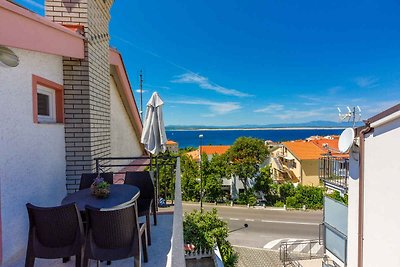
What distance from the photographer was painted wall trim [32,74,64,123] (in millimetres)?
3482

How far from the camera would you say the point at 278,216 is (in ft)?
64.4

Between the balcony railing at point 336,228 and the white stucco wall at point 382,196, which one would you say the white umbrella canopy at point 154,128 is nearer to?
the white stucco wall at point 382,196

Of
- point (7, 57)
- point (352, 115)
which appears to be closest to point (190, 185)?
point (352, 115)

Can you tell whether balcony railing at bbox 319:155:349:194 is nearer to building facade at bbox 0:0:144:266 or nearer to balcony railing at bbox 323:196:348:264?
balcony railing at bbox 323:196:348:264

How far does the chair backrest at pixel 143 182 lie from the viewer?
13.1 ft

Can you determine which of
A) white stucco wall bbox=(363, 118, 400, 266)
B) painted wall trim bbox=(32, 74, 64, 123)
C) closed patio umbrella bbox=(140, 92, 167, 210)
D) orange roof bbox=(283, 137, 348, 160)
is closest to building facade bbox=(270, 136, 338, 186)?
orange roof bbox=(283, 137, 348, 160)

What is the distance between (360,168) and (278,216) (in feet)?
51.0

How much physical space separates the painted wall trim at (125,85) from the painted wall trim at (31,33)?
2.61 m

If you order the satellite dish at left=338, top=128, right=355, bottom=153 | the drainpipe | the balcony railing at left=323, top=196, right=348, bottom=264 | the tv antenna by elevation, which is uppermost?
the tv antenna

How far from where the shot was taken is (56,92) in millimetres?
4363

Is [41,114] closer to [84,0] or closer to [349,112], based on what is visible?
[84,0]

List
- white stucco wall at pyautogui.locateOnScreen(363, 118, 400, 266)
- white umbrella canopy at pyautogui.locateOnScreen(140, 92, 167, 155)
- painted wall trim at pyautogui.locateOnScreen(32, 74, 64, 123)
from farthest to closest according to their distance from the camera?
1. white umbrella canopy at pyautogui.locateOnScreen(140, 92, 167, 155)
2. white stucco wall at pyautogui.locateOnScreen(363, 118, 400, 266)
3. painted wall trim at pyautogui.locateOnScreen(32, 74, 64, 123)

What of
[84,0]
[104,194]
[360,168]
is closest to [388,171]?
[360,168]

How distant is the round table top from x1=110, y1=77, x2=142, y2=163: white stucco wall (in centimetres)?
359
